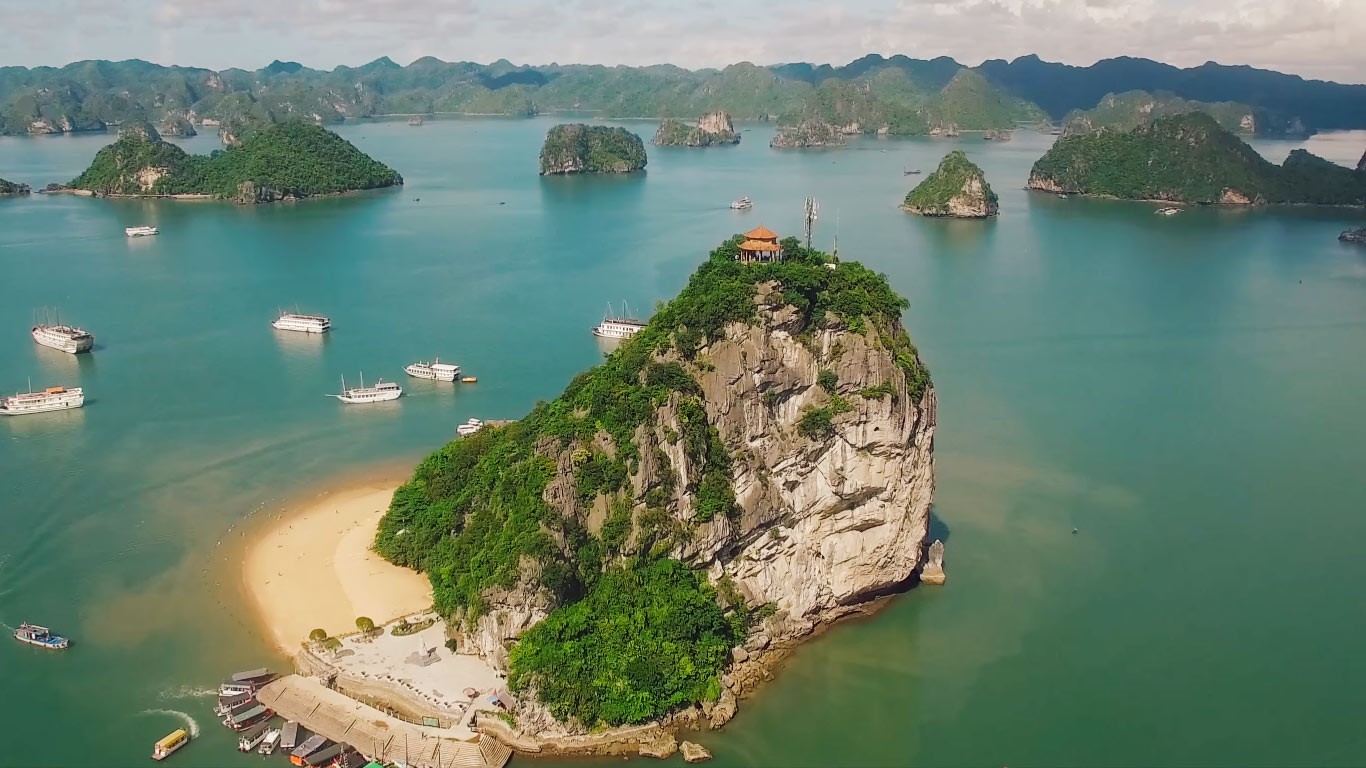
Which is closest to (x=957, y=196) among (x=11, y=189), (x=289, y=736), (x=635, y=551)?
(x=635, y=551)

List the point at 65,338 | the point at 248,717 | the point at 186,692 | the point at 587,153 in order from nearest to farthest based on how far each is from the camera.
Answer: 1. the point at 248,717
2. the point at 186,692
3. the point at 65,338
4. the point at 587,153

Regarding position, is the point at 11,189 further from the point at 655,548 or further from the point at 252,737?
the point at 655,548

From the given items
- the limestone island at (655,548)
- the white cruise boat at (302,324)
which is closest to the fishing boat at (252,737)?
the limestone island at (655,548)

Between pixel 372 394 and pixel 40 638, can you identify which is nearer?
pixel 40 638

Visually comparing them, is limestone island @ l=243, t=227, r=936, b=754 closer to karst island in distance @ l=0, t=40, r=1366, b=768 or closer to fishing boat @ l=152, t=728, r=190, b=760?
karst island in distance @ l=0, t=40, r=1366, b=768

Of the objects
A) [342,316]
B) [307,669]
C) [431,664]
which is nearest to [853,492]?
[431,664]

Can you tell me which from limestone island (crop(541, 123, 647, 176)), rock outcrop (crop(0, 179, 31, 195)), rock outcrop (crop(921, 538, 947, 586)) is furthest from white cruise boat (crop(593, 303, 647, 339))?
rock outcrop (crop(0, 179, 31, 195))

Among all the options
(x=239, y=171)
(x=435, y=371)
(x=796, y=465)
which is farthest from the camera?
(x=239, y=171)

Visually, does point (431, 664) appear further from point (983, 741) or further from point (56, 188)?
point (56, 188)
